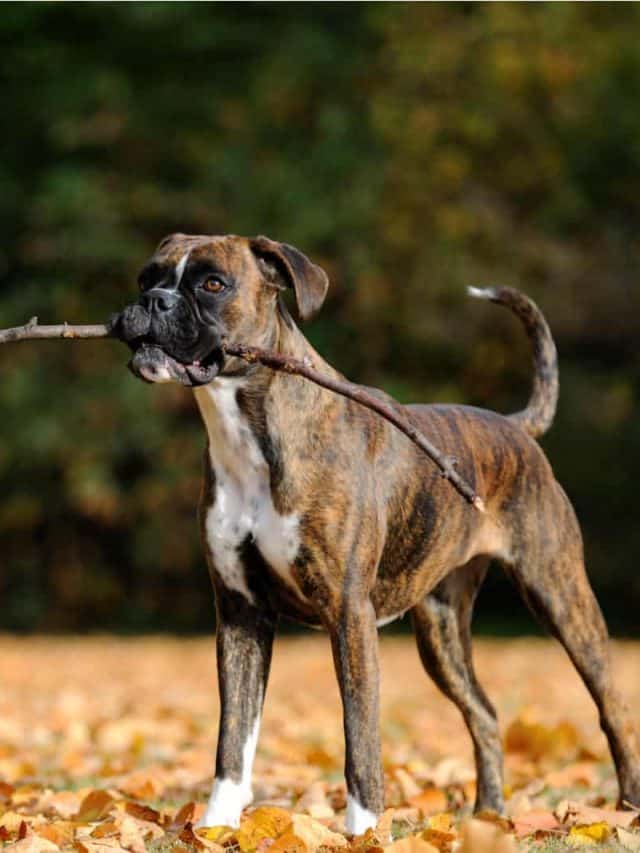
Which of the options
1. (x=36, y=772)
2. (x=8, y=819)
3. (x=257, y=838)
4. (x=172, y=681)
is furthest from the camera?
(x=172, y=681)

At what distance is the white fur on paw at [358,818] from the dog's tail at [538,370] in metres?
1.97

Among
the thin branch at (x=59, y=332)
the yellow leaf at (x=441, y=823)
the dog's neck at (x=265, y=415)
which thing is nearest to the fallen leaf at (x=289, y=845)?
the yellow leaf at (x=441, y=823)

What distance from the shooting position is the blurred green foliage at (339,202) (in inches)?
817

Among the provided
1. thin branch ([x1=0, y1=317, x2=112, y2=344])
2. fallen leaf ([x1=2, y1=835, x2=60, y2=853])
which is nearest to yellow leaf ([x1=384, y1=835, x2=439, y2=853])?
fallen leaf ([x1=2, y1=835, x2=60, y2=853])

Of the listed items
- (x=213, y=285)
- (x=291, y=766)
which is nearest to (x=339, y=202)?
(x=291, y=766)

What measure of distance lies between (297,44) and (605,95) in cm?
455

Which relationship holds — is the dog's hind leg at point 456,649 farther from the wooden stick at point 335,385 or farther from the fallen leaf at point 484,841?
the fallen leaf at point 484,841

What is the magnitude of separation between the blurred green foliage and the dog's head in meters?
15.9

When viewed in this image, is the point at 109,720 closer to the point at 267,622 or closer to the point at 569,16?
the point at 267,622

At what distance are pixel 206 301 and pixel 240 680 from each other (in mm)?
1293

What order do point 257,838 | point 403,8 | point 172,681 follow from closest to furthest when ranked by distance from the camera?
point 257,838 → point 172,681 → point 403,8

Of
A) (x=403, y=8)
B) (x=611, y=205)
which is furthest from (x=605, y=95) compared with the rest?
(x=403, y=8)

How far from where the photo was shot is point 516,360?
2092 centimetres

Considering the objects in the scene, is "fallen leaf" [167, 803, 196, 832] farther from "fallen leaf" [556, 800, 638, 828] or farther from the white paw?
"fallen leaf" [556, 800, 638, 828]
